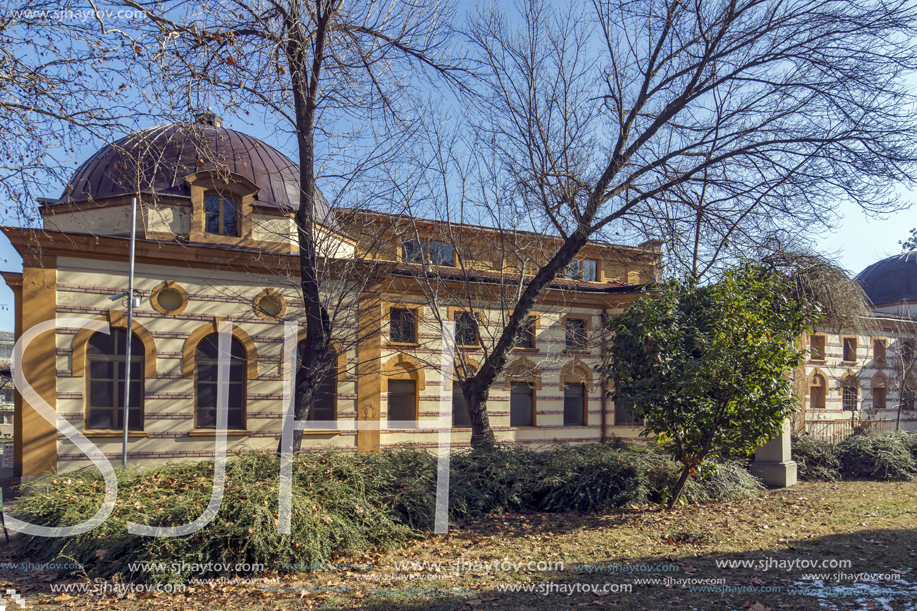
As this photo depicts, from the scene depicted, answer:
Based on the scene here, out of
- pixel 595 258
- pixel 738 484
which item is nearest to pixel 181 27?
pixel 738 484

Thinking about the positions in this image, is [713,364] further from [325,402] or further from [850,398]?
[850,398]

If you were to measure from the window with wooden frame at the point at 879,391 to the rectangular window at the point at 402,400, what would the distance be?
25.9 meters

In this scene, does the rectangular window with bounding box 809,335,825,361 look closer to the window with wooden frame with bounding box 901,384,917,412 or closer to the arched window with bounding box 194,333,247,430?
the window with wooden frame with bounding box 901,384,917,412

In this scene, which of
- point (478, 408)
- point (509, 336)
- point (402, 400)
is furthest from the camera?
point (402, 400)

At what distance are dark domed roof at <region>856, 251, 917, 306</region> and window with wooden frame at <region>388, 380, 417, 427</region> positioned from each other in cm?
3050

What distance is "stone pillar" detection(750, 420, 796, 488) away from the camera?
1353cm

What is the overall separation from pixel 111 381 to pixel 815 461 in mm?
18572

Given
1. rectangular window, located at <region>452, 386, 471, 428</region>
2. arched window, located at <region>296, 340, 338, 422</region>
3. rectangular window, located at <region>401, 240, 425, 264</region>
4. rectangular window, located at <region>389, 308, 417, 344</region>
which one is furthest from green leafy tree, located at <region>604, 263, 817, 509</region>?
rectangular window, located at <region>452, 386, 471, 428</region>

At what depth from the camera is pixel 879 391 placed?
101ft

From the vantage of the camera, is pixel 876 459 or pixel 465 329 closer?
pixel 876 459

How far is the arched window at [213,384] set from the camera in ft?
52.2

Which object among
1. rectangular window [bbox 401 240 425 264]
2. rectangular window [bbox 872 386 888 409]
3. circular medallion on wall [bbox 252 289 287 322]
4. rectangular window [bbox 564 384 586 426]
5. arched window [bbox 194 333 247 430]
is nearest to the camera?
rectangular window [bbox 401 240 425 264]

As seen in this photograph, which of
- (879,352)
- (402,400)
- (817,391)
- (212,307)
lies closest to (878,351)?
(879,352)

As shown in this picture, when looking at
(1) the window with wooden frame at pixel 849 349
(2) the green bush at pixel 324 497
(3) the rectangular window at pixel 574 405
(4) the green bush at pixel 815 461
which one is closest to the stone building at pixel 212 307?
(3) the rectangular window at pixel 574 405
